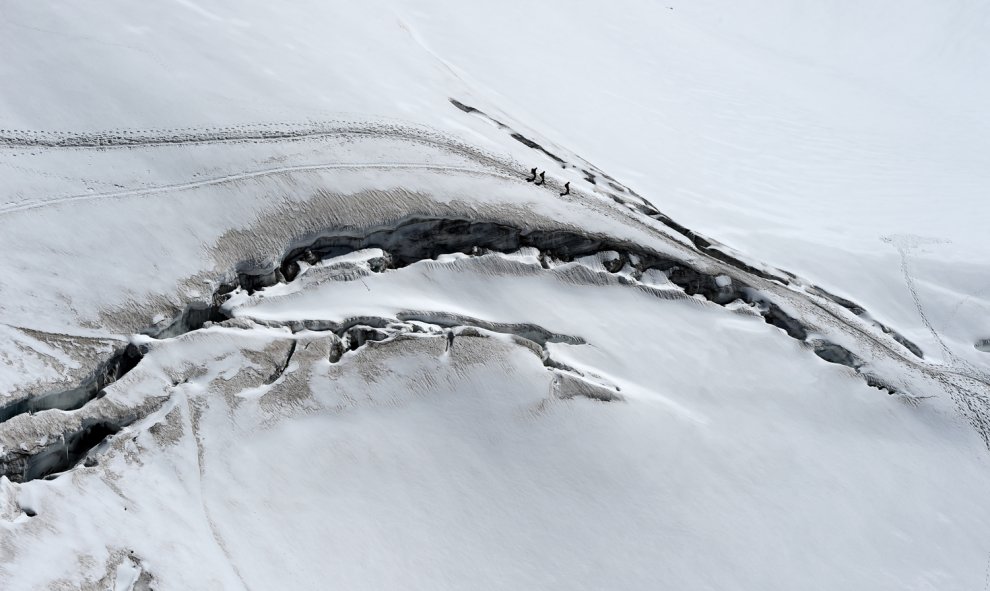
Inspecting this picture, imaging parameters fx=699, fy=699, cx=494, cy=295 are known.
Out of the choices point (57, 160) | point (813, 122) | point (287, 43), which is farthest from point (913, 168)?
point (57, 160)

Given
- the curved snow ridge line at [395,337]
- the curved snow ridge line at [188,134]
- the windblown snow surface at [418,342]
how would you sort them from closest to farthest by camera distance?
the windblown snow surface at [418,342] → the curved snow ridge line at [395,337] → the curved snow ridge line at [188,134]

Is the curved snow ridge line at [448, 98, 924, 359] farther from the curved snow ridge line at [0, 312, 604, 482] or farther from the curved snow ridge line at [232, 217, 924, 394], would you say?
the curved snow ridge line at [0, 312, 604, 482]

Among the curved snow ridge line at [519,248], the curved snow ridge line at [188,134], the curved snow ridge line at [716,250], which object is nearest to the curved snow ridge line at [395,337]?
the curved snow ridge line at [519,248]

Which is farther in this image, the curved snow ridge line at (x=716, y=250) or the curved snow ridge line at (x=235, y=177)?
the curved snow ridge line at (x=716, y=250)

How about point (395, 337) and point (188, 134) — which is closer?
point (395, 337)

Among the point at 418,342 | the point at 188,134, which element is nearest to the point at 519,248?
the point at 418,342

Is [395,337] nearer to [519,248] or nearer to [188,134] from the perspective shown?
[519,248]

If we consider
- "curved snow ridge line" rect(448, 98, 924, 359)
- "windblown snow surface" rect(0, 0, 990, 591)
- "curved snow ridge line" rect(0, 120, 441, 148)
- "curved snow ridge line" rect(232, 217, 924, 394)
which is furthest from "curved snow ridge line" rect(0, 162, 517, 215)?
"curved snow ridge line" rect(448, 98, 924, 359)

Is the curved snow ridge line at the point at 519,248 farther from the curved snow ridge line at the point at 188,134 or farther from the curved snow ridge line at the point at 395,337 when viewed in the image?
the curved snow ridge line at the point at 188,134

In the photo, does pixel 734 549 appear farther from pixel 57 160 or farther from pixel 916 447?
pixel 57 160
